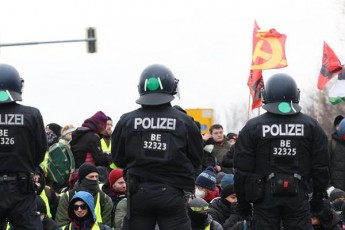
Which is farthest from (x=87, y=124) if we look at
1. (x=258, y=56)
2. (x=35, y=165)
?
(x=258, y=56)

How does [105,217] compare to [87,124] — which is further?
[87,124]

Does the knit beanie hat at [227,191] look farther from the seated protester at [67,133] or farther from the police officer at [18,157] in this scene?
the seated protester at [67,133]

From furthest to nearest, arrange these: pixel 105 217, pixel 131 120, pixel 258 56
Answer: pixel 258 56, pixel 105 217, pixel 131 120

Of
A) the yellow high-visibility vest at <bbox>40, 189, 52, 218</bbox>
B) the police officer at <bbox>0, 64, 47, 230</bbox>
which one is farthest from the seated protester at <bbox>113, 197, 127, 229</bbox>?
the police officer at <bbox>0, 64, 47, 230</bbox>

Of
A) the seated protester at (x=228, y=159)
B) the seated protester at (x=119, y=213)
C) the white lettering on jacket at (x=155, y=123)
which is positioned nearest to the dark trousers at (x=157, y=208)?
the white lettering on jacket at (x=155, y=123)

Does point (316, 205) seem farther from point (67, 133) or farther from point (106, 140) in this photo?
point (67, 133)

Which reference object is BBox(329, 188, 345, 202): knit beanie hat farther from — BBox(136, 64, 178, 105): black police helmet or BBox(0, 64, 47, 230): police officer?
BBox(0, 64, 47, 230): police officer

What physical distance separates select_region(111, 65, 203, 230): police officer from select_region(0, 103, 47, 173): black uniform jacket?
0.86 m

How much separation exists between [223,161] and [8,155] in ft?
21.5

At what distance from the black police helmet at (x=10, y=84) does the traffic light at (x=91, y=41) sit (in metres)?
21.9

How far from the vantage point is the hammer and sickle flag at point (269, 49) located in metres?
24.2

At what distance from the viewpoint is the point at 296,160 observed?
39.9ft

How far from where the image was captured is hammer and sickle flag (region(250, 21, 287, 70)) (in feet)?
79.3

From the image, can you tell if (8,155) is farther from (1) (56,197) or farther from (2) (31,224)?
(1) (56,197)
